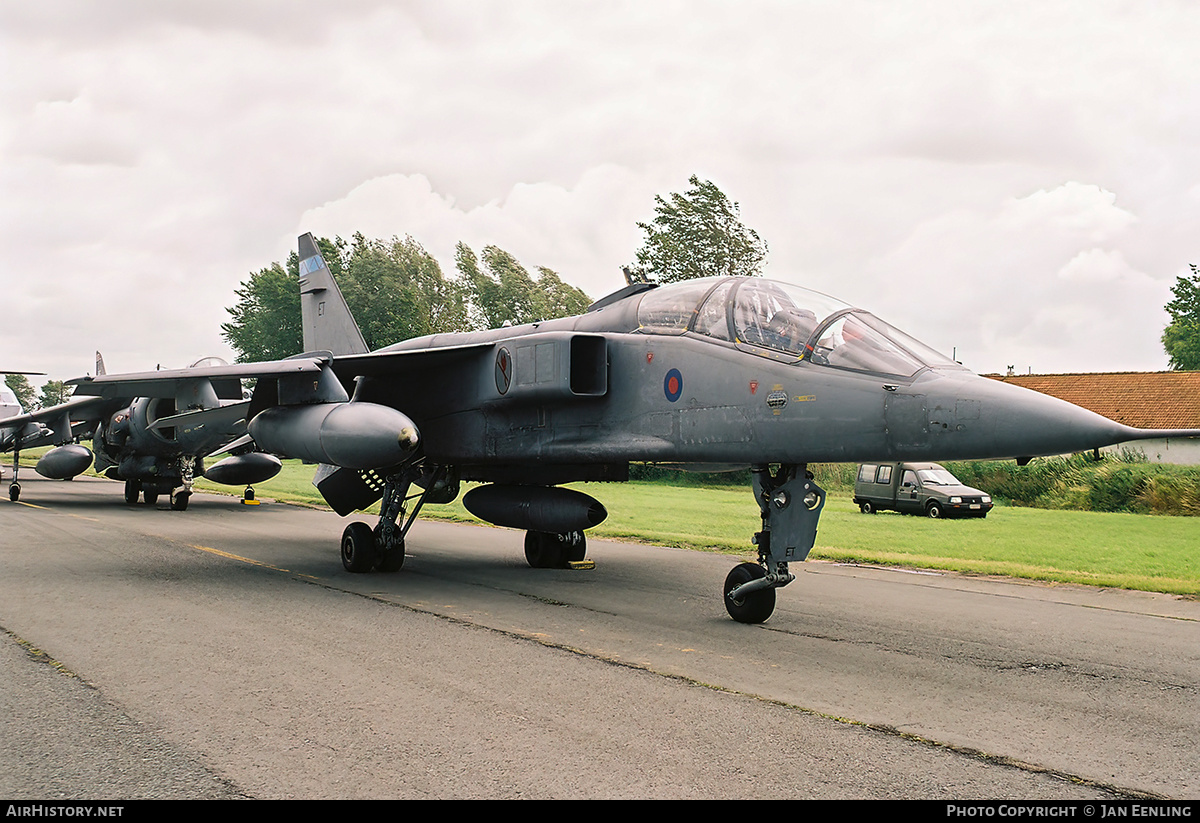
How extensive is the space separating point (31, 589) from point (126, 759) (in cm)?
662

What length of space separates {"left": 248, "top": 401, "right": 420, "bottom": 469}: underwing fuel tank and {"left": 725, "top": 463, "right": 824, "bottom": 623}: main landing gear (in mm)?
3755

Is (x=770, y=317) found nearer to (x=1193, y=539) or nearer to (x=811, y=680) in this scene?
(x=811, y=680)

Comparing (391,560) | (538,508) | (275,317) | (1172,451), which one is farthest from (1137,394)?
(275,317)

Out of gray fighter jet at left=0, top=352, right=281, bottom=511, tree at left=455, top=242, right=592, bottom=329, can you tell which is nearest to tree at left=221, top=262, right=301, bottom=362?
tree at left=455, top=242, right=592, bottom=329

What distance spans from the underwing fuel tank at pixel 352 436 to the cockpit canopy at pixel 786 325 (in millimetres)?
2838

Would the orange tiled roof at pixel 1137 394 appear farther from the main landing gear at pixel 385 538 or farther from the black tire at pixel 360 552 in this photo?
the black tire at pixel 360 552

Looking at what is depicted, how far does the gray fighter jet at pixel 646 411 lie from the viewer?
21.7 ft

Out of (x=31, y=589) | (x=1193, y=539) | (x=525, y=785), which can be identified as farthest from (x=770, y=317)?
(x=1193, y=539)

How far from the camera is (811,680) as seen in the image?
6012mm

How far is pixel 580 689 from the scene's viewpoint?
5691 millimetres

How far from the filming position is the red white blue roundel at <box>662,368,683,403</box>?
27.0ft

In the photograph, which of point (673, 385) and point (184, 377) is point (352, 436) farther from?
point (184, 377)

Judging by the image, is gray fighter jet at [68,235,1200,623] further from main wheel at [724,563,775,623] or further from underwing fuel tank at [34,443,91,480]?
underwing fuel tank at [34,443,91,480]

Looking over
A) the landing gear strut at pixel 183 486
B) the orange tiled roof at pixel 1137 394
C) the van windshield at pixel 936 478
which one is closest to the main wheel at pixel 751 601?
the van windshield at pixel 936 478
